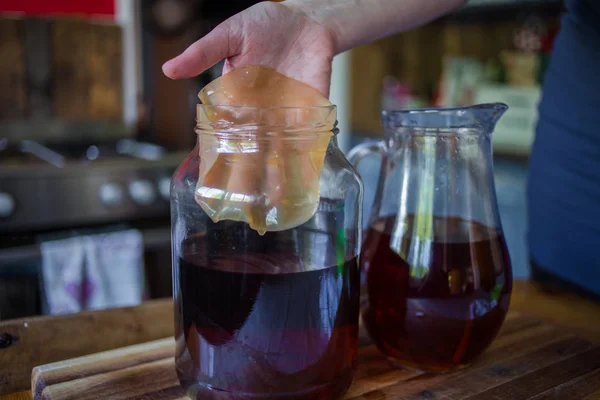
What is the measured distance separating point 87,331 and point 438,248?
0.38 m

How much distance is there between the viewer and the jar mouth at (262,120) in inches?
16.9

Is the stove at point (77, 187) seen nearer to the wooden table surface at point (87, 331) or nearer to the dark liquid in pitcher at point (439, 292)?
the wooden table surface at point (87, 331)

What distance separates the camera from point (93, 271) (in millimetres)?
Answer: 1601

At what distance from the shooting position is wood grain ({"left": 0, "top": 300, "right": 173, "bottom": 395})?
0.55 meters

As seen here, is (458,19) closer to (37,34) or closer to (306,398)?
(37,34)

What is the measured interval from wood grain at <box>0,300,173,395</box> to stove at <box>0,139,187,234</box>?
3.41 ft

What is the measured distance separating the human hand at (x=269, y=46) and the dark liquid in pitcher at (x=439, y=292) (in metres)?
0.17

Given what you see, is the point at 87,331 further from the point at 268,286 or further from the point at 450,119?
the point at 450,119

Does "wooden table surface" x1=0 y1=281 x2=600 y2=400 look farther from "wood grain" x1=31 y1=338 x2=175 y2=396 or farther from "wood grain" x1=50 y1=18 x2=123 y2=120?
"wood grain" x1=50 y1=18 x2=123 y2=120

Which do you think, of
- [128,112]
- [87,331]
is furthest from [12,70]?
[87,331]

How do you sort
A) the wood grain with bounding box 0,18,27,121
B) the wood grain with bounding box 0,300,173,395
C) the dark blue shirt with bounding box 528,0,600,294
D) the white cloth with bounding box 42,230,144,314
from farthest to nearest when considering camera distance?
the wood grain with bounding box 0,18,27,121
the white cloth with bounding box 42,230,144,314
the dark blue shirt with bounding box 528,0,600,294
the wood grain with bounding box 0,300,173,395

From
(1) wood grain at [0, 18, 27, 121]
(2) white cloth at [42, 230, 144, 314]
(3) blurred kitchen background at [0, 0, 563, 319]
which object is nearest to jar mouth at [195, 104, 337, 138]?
(3) blurred kitchen background at [0, 0, 563, 319]

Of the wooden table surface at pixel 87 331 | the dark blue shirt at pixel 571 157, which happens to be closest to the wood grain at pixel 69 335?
the wooden table surface at pixel 87 331

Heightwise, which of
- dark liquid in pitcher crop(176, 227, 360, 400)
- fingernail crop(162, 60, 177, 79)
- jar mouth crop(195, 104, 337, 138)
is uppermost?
fingernail crop(162, 60, 177, 79)
